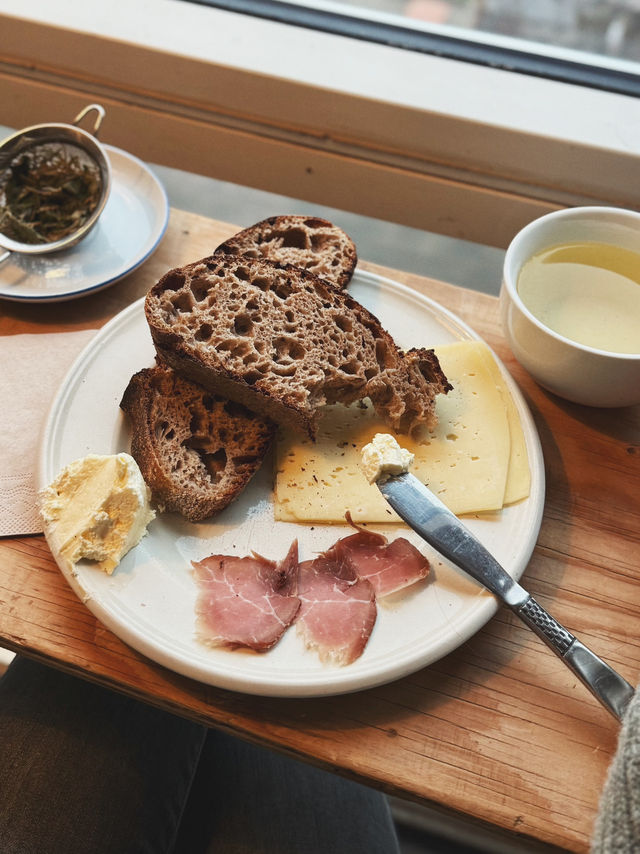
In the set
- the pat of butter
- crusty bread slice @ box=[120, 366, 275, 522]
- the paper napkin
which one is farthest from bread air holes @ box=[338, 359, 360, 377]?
the paper napkin

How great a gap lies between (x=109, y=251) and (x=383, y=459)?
84 centimetres

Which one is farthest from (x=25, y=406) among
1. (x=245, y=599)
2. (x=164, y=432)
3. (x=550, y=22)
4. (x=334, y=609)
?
(x=550, y=22)

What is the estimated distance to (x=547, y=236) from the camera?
136 cm

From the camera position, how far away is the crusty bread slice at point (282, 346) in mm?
1256

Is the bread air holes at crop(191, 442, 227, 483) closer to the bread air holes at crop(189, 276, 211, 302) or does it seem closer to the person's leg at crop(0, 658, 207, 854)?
the bread air holes at crop(189, 276, 211, 302)

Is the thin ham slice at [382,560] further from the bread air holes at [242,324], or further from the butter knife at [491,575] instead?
the bread air holes at [242,324]

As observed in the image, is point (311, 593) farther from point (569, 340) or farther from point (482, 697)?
point (569, 340)

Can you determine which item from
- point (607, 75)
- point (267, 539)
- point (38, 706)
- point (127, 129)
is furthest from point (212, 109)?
point (38, 706)

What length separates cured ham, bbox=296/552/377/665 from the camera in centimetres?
103

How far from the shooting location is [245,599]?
42.3 inches

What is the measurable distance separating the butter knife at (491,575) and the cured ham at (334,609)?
0.12 metres

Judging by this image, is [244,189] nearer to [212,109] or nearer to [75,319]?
[212,109]

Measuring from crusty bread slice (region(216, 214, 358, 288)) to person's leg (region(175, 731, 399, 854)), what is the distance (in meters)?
0.91

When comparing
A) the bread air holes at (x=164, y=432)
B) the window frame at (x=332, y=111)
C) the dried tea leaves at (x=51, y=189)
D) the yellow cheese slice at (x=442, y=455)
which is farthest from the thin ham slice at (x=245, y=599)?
the window frame at (x=332, y=111)
